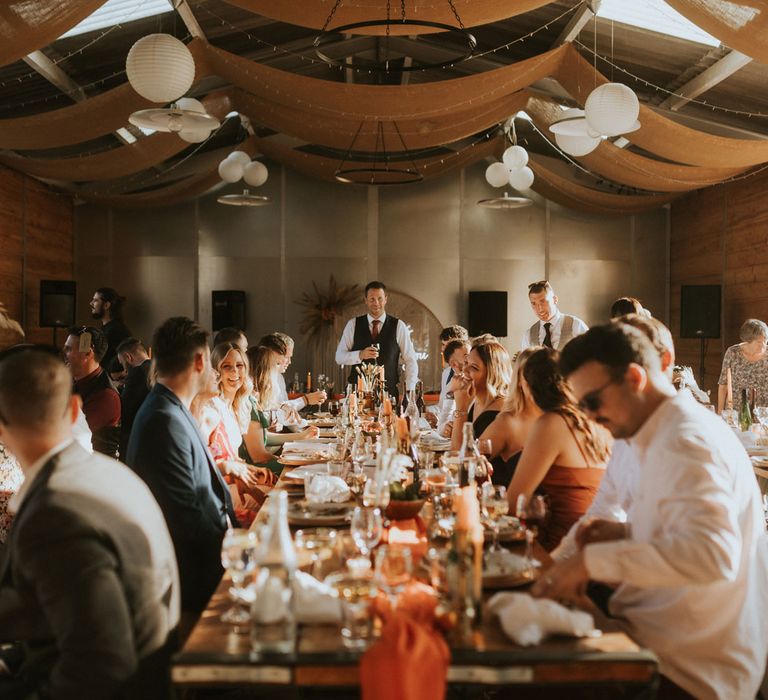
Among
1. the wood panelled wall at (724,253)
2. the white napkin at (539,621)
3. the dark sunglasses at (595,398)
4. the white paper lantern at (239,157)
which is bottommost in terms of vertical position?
the white napkin at (539,621)

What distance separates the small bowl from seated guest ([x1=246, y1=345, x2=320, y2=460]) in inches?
97.0

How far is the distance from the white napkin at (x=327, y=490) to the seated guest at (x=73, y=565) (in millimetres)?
1012

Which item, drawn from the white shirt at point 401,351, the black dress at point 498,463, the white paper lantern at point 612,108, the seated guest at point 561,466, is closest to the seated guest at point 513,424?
the black dress at point 498,463

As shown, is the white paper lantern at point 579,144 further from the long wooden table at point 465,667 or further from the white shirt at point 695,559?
the long wooden table at point 465,667

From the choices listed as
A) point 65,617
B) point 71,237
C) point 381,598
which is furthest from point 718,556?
point 71,237

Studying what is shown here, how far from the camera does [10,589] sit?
171 centimetres

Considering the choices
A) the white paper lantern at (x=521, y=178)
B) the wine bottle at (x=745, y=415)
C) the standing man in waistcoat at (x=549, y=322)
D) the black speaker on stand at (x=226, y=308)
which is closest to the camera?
the wine bottle at (x=745, y=415)

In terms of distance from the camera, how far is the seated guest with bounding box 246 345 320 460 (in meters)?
5.07

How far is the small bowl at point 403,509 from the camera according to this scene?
2678 mm

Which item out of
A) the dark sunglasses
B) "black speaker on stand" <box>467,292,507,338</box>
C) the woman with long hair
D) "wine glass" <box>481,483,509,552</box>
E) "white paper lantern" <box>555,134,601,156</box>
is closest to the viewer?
the dark sunglasses

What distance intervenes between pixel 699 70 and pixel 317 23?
156 inches

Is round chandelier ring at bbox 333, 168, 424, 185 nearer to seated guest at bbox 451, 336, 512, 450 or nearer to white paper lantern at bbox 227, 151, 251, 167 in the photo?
white paper lantern at bbox 227, 151, 251, 167

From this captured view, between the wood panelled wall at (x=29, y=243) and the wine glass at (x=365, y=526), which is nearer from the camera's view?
the wine glass at (x=365, y=526)

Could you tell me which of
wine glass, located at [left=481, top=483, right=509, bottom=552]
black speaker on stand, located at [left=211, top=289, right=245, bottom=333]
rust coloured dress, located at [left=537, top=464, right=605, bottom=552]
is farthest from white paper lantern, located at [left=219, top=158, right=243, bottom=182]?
wine glass, located at [left=481, top=483, right=509, bottom=552]
